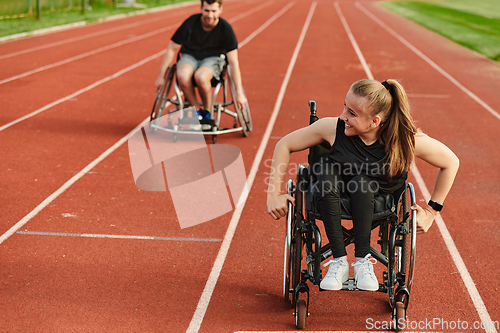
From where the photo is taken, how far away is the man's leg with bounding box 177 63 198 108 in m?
6.34

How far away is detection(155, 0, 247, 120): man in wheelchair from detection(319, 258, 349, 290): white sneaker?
372cm

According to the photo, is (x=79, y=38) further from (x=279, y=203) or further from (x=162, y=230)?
(x=279, y=203)

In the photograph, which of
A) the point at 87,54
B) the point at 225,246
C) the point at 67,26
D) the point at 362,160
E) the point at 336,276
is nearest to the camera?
the point at 336,276

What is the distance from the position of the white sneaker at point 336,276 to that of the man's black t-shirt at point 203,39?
411 centimetres

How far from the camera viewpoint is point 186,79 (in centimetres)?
634

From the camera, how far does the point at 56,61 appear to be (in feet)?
40.5

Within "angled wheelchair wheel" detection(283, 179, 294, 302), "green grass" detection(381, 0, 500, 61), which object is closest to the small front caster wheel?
"angled wheelchair wheel" detection(283, 179, 294, 302)

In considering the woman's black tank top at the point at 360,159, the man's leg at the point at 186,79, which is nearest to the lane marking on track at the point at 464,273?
the woman's black tank top at the point at 360,159

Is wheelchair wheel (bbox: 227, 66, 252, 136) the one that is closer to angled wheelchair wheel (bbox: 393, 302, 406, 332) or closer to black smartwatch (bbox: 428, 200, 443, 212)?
black smartwatch (bbox: 428, 200, 443, 212)

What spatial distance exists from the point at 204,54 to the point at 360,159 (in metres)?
4.01

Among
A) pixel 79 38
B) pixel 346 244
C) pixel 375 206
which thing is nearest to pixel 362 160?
pixel 375 206

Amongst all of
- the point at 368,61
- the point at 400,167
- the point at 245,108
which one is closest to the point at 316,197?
the point at 400,167

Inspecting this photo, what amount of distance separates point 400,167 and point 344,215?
1.20 feet

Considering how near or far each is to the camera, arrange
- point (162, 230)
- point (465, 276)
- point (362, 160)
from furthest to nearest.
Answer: point (162, 230), point (465, 276), point (362, 160)
